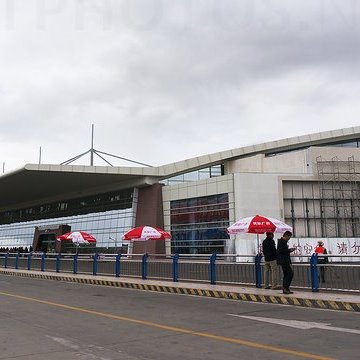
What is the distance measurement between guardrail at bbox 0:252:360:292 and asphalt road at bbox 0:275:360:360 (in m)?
2.34


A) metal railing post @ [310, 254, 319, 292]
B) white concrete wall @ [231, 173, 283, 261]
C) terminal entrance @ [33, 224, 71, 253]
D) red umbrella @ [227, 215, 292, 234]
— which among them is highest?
white concrete wall @ [231, 173, 283, 261]

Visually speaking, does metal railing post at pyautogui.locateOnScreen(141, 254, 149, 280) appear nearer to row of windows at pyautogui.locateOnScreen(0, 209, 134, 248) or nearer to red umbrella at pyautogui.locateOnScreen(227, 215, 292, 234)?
red umbrella at pyautogui.locateOnScreen(227, 215, 292, 234)

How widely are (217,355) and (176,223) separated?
122 ft

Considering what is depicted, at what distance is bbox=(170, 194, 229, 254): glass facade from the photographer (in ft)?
130

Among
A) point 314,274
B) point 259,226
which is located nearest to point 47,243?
point 259,226

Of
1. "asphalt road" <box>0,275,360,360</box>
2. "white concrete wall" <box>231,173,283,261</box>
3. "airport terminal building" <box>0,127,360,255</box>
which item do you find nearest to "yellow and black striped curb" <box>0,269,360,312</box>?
"asphalt road" <box>0,275,360,360</box>

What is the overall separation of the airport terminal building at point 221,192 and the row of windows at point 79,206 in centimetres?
12

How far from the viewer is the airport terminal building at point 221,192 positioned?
127 feet

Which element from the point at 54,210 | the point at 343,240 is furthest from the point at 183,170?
the point at 54,210

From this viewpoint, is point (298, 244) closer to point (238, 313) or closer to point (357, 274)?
point (357, 274)

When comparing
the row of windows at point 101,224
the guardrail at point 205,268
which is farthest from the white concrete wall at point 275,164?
the guardrail at point 205,268

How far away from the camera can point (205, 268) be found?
54.8 ft

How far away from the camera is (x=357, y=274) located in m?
12.5

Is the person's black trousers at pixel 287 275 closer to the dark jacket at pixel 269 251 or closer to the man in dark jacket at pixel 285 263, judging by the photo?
the man in dark jacket at pixel 285 263
